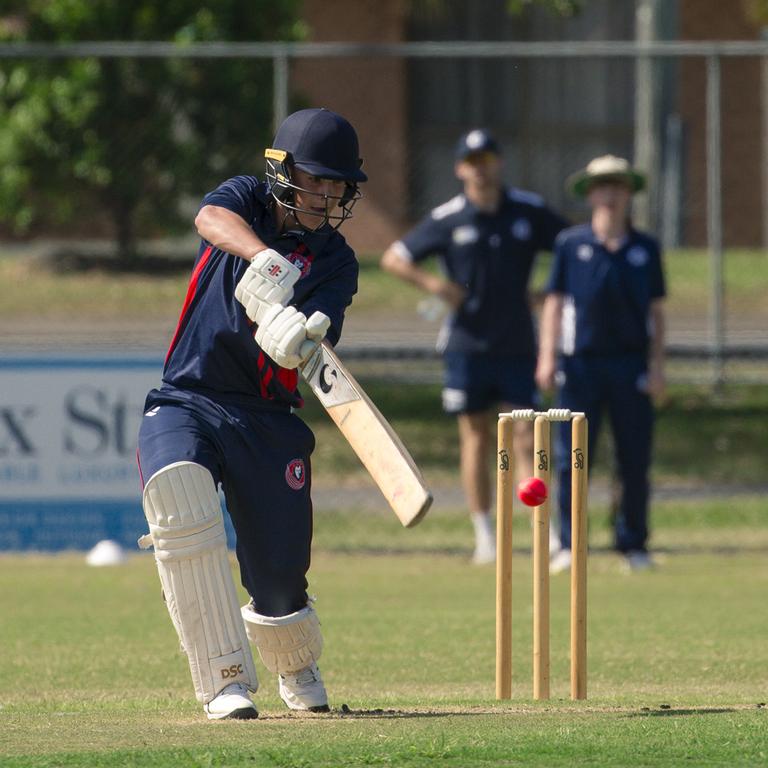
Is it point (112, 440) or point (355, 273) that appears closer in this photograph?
point (355, 273)

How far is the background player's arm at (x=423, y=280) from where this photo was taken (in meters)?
9.71

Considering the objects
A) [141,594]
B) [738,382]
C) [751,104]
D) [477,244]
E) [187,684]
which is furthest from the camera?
[751,104]

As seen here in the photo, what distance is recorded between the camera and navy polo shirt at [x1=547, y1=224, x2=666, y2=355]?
9.39 m

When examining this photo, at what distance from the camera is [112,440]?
10.2m

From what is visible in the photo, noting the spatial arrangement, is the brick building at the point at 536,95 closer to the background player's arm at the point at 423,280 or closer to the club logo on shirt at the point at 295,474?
the background player's arm at the point at 423,280

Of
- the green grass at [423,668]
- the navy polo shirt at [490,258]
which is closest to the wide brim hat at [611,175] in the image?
the navy polo shirt at [490,258]

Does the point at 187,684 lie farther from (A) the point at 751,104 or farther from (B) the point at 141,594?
(A) the point at 751,104

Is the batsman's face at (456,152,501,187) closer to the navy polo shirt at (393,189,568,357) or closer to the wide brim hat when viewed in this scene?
the navy polo shirt at (393,189,568,357)

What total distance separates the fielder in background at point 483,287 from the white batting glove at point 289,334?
4955mm

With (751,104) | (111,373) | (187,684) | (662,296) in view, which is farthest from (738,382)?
(751,104)

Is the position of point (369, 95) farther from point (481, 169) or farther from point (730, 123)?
point (481, 169)

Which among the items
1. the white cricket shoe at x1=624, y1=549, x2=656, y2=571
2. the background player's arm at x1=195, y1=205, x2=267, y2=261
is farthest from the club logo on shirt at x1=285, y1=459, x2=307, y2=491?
the white cricket shoe at x1=624, y1=549, x2=656, y2=571

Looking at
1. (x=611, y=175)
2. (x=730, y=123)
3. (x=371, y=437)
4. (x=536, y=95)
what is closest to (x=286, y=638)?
(x=371, y=437)

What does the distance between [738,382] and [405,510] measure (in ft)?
25.9
